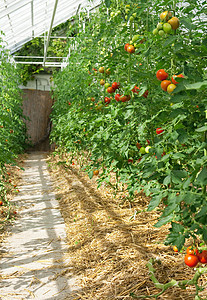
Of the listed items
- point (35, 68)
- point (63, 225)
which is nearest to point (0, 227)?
point (63, 225)

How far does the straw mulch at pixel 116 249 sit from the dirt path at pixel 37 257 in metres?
0.09

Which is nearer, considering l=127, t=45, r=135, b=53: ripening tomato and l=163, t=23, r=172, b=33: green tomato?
l=163, t=23, r=172, b=33: green tomato

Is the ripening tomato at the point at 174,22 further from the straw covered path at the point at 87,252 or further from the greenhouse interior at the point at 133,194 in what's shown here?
the straw covered path at the point at 87,252

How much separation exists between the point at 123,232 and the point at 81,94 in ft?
6.32

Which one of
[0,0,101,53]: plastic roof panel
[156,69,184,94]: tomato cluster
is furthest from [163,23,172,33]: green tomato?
[0,0,101,53]: plastic roof panel

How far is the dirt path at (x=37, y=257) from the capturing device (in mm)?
1813

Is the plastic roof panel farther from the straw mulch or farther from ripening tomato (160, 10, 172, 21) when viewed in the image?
ripening tomato (160, 10, 172, 21)

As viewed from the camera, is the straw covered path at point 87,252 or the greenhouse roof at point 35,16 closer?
the straw covered path at point 87,252

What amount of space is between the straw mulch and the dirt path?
9 cm

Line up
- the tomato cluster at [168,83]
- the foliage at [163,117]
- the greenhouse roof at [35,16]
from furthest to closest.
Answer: the greenhouse roof at [35,16] → the tomato cluster at [168,83] → the foliage at [163,117]

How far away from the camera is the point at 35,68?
12.2 meters

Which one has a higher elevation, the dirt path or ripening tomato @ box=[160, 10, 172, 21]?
ripening tomato @ box=[160, 10, 172, 21]

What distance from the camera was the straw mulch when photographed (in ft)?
5.59

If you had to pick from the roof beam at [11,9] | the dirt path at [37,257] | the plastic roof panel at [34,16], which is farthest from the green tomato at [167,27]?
the plastic roof panel at [34,16]
